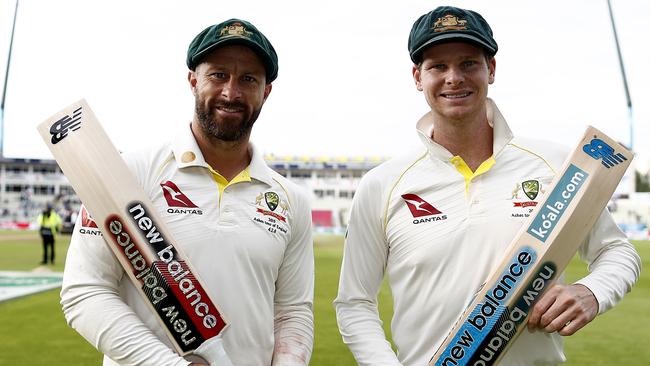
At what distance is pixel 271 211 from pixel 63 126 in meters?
0.71

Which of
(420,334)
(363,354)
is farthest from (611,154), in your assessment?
(363,354)

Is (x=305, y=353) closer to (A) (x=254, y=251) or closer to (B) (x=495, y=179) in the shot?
(A) (x=254, y=251)

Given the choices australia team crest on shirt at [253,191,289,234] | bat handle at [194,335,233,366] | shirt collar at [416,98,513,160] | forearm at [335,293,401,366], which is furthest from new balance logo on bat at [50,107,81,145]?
shirt collar at [416,98,513,160]

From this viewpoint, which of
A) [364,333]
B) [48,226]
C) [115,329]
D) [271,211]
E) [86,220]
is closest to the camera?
[115,329]

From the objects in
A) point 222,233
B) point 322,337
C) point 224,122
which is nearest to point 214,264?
point 222,233

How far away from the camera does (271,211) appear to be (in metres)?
1.95

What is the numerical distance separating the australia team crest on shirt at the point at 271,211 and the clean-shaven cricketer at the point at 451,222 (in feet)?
0.79

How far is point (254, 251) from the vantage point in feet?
6.03

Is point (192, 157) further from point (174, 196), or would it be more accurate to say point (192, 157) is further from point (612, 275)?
point (612, 275)

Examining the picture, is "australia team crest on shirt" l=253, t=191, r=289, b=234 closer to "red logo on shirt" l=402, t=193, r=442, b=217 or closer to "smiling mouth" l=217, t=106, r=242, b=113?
"smiling mouth" l=217, t=106, r=242, b=113

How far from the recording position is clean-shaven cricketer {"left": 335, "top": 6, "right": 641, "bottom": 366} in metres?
1.75

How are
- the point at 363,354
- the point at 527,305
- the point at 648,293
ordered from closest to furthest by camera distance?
the point at 527,305 < the point at 363,354 < the point at 648,293

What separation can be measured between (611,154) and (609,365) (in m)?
3.43

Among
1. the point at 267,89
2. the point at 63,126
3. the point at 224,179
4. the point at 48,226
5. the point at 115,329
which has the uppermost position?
the point at 267,89
